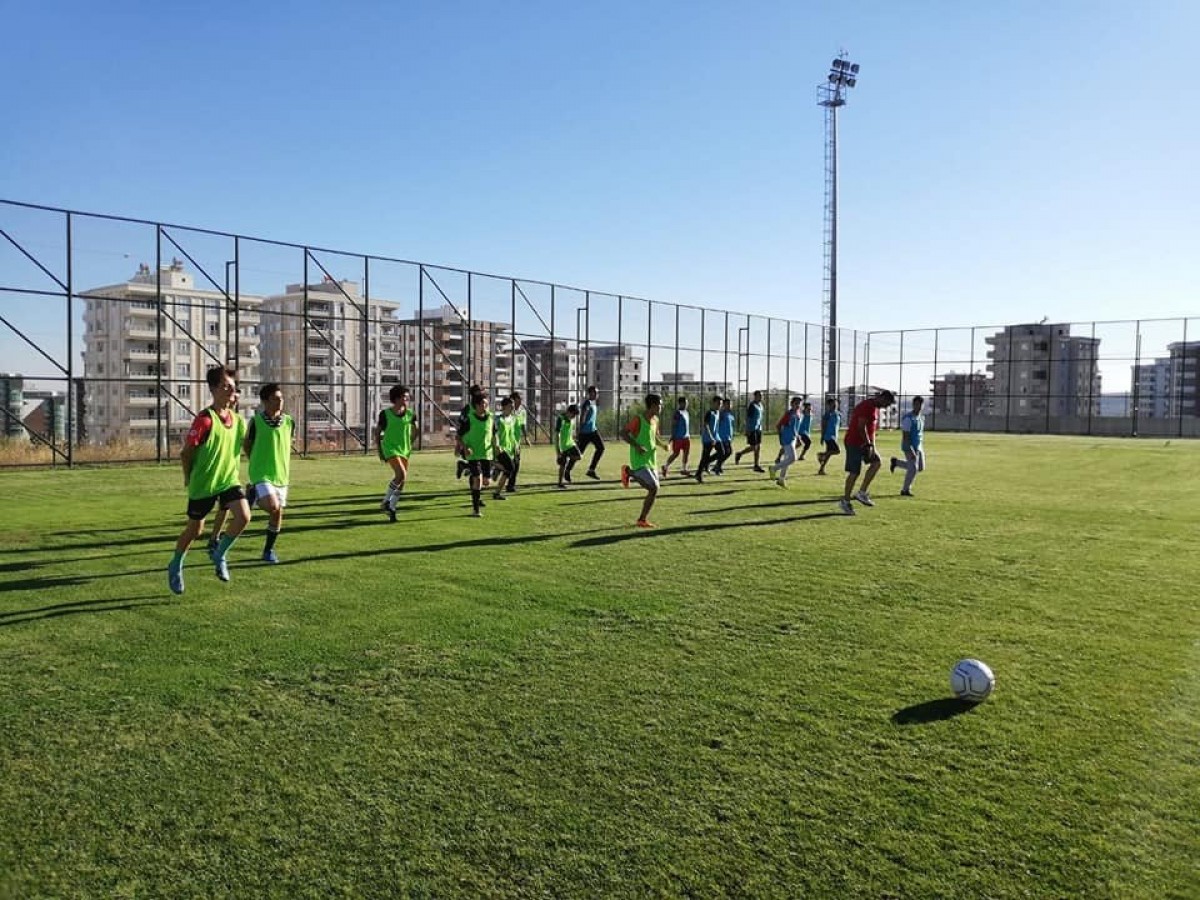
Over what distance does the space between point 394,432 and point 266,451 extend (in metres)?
4.00

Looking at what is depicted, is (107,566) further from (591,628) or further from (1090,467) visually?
(1090,467)

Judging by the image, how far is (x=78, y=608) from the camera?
7461mm

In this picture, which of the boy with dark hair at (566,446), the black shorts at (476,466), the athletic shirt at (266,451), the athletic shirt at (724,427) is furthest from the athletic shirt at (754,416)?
the athletic shirt at (266,451)

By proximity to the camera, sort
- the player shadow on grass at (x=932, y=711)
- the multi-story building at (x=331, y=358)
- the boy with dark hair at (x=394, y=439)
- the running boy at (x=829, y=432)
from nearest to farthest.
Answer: the player shadow on grass at (x=932, y=711), the boy with dark hair at (x=394, y=439), the running boy at (x=829, y=432), the multi-story building at (x=331, y=358)

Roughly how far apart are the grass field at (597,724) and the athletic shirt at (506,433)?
5.55 meters

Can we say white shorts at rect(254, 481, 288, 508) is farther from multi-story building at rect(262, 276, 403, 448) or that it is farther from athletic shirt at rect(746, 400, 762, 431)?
multi-story building at rect(262, 276, 403, 448)

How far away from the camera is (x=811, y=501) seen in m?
16.1

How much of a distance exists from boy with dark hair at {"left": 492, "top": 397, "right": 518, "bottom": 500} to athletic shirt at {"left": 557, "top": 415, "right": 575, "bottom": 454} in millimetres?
1975

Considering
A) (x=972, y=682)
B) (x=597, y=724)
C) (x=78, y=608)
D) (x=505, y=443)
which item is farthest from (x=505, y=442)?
(x=972, y=682)

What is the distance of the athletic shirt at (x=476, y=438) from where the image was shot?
44.6 ft

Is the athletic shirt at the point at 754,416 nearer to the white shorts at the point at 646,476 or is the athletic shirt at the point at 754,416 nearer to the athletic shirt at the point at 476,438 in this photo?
the white shorts at the point at 646,476

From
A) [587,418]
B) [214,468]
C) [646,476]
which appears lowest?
[646,476]

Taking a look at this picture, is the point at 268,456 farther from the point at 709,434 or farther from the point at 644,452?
the point at 709,434

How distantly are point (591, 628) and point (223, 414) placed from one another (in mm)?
4099
